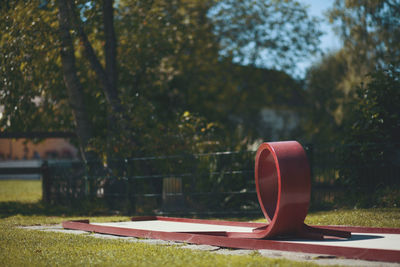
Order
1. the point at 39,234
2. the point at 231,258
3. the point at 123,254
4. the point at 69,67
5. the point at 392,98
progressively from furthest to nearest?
the point at 69,67 < the point at 392,98 < the point at 39,234 < the point at 123,254 < the point at 231,258

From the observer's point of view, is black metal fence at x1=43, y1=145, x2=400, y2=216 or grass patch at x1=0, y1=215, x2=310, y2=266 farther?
black metal fence at x1=43, y1=145, x2=400, y2=216

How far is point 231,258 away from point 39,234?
3.88 metres

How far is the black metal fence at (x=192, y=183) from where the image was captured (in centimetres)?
1104

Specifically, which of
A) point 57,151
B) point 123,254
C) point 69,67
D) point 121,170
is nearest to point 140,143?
point 121,170

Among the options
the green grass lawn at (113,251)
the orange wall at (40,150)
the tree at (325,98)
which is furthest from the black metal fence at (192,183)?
the orange wall at (40,150)

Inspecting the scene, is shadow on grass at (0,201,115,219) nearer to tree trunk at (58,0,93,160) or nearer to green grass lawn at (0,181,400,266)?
tree trunk at (58,0,93,160)

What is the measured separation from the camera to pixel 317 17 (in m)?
25.4

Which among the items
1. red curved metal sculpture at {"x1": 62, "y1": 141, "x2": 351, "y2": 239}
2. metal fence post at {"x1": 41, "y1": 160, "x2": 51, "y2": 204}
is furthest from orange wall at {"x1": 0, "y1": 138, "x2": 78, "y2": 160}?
red curved metal sculpture at {"x1": 62, "y1": 141, "x2": 351, "y2": 239}

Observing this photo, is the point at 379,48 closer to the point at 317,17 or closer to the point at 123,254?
the point at 317,17

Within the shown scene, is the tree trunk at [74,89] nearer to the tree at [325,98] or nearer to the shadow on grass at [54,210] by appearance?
the shadow on grass at [54,210]

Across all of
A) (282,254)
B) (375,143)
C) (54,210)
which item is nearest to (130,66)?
(54,210)

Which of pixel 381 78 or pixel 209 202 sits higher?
pixel 381 78

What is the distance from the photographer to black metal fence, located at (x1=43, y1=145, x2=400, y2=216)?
11.0 meters

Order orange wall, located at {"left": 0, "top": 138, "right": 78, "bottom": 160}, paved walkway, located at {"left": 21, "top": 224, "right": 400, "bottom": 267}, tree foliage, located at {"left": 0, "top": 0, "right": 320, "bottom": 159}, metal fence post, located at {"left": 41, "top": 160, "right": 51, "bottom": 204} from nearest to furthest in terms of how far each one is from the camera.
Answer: paved walkway, located at {"left": 21, "top": 224, "right": 400, "bottom": 267} < tree foliage, located at {"left": 0, "top": 0, "right": 320, "bottom": 159} < metal fence post, located at {"left": 41, "top": 160, "right": 51, "bottom": 204} < orange wall, located at {"left": 0, "top": 138, "right": 78, "bottom": 160}
